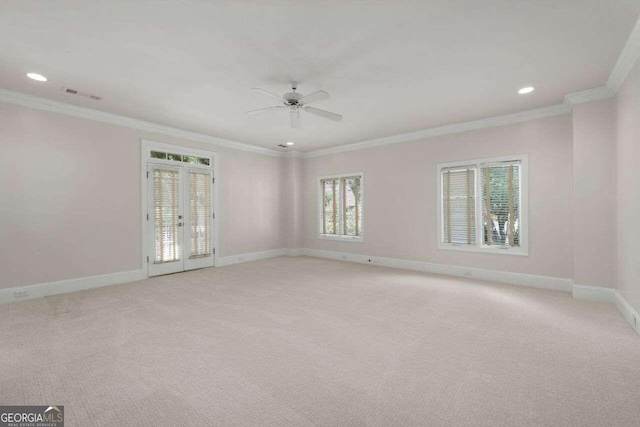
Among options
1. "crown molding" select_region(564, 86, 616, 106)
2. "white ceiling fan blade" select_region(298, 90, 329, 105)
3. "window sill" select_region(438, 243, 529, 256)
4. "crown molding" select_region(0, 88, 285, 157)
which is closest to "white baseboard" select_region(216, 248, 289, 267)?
"crown molding" select_region(0, 88, 285, 157)

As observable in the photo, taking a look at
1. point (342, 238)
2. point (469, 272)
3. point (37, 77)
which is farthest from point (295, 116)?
point (469, 272)

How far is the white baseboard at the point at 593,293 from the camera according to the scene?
13.1ft

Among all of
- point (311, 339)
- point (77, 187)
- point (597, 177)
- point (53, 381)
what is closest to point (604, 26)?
point (597, 177)

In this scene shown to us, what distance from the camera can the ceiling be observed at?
2.39 m

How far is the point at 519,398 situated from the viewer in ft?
6.51

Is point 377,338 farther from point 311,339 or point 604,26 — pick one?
point 604,26

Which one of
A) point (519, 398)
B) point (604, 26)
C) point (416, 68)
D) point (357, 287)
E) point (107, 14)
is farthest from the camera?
point (357, 287)

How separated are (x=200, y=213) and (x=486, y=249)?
5.75m

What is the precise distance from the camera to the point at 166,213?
19.1 feet

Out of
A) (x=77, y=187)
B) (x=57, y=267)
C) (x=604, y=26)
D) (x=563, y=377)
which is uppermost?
(x=604, y=26)

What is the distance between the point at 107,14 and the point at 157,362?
2913 mm

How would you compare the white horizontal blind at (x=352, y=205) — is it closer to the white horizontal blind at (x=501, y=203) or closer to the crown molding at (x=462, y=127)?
the crown molding at (x=462, y=127)

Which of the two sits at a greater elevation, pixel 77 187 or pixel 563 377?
pixel 77 187
